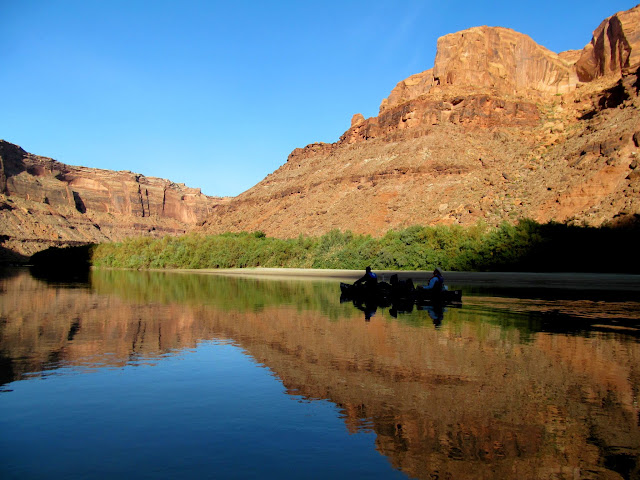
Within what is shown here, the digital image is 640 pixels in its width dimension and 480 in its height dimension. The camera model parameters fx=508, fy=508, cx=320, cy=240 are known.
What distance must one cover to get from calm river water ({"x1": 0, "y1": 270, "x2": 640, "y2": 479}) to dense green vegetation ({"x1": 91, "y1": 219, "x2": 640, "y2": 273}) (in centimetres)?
2868

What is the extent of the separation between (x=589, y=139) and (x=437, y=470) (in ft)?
A: 227

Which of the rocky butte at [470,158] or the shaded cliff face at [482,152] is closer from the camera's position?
the shaded cliff face at [482,152]

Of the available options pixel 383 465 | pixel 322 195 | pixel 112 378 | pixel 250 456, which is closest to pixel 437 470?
pixel 383 465

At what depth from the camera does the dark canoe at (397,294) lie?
19.8 meters

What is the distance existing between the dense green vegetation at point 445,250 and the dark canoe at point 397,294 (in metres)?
24.3

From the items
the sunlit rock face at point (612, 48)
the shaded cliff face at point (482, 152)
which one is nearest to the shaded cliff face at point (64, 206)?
the shaded cliff face at point (482, 152)

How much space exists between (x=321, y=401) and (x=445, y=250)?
43.4 m

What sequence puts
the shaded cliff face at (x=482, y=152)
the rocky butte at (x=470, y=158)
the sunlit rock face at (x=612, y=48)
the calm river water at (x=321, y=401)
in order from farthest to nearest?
the sunlit rock face at (x=612, y=48) → the rocky butte at (x=470, y=158) → the shaded cliff face at (x=482, y=152) → the calm river water at (x=321, y=401)

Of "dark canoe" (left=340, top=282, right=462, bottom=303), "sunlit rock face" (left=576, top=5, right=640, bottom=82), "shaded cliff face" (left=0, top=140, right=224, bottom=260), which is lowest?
"dark canoe" (left=340, top=282, right=462, bottom=303)

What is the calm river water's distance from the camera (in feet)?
16.6

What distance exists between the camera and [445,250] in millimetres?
48750

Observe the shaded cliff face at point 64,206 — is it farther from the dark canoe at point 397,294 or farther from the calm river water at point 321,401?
the calm river water at point 321,401

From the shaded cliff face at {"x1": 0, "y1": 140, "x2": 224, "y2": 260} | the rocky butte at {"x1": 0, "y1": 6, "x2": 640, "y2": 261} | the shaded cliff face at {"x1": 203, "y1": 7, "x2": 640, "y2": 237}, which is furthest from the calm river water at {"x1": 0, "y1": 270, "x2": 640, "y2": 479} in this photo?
the shaded cliff face at {"x1": 0, "y1": 140, "x2": 224, "y2": 260}

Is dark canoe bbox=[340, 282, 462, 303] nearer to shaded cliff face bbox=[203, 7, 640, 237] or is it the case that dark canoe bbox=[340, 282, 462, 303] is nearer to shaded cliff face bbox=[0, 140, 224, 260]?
shaded cliff face bbox=[203, 7, 640, 237]
